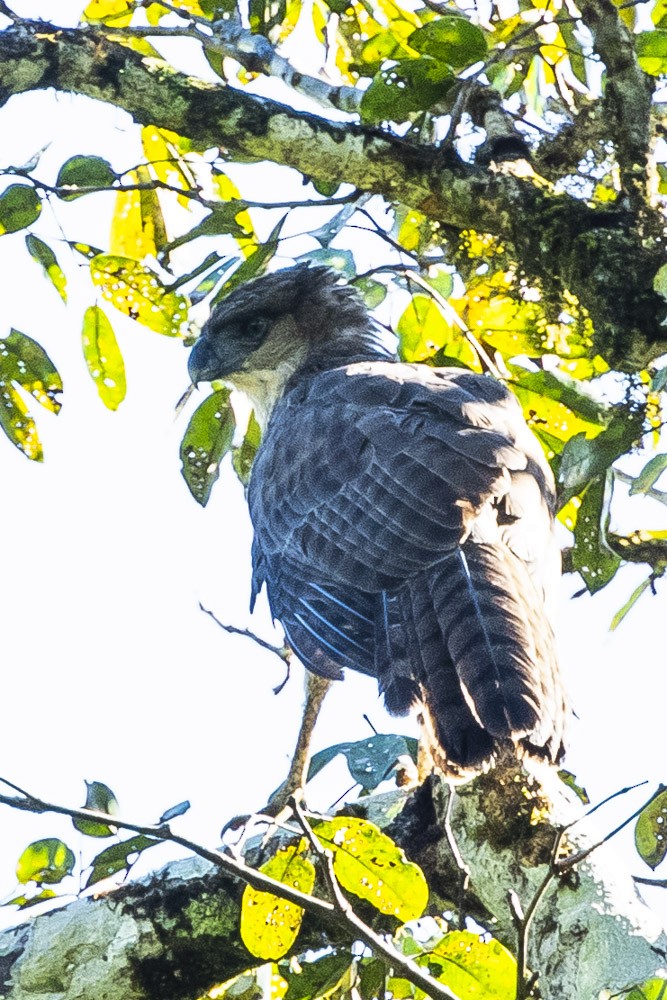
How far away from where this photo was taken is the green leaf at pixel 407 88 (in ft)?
13.0

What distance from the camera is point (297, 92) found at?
471cm

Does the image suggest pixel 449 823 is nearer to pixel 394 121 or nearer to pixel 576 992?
pixel 576 992

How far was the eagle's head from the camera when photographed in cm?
568

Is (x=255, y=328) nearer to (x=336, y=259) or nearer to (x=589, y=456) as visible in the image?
(x=336, y=259)

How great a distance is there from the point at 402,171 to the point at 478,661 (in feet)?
5.50

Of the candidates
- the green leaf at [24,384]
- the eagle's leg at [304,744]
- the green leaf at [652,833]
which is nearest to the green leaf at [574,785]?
the green leaf at [652,833]

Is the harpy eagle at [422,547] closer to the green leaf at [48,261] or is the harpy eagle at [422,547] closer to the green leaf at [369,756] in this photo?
the green leaf at [369,756]

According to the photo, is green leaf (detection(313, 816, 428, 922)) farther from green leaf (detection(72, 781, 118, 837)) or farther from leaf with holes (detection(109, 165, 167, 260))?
leaf with holes (detection(109, 165, 167, 260))

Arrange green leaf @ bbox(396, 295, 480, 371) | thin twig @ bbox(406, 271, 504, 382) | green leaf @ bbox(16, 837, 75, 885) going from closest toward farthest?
green leaf @ bbox(16, 837, 75, 885)
thin twig @ bbox(406, 271, 504, 382)
green leaf @ bbox(396, 295, 480, 371)

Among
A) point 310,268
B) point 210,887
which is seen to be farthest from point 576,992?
point 310,268

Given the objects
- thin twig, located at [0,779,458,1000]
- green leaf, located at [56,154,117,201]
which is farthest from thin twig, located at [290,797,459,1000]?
green leaf, located at [56,154,117,201]

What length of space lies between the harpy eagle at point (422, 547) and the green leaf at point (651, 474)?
447 mm

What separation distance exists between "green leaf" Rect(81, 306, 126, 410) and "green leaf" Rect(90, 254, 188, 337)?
97 millimetres

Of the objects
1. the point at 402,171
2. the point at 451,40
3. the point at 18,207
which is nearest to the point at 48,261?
the point at 18,207
